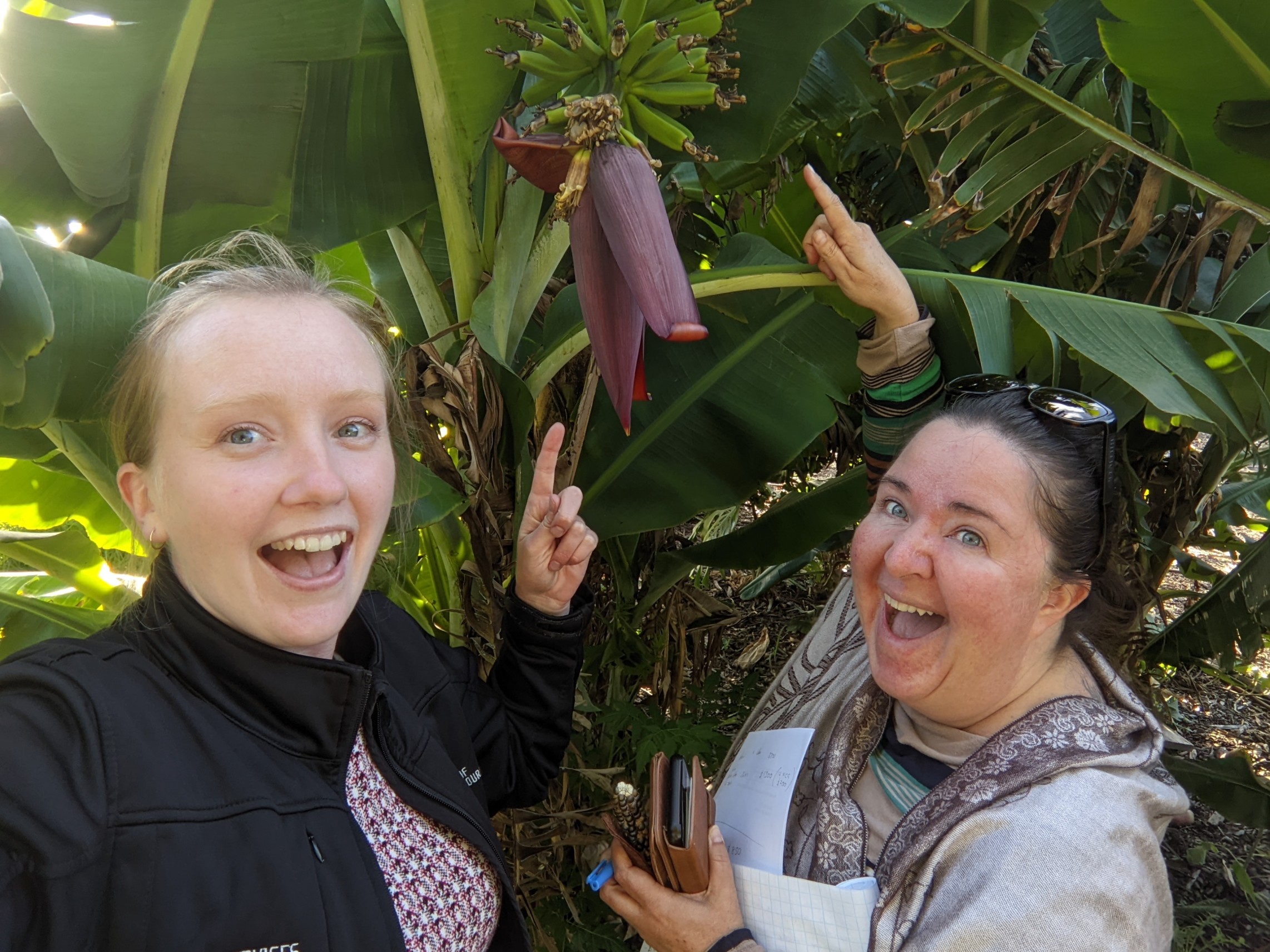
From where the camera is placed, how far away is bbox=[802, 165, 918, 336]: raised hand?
121cm

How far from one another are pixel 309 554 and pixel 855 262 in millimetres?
804

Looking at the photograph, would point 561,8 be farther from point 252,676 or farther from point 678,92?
point 252,676

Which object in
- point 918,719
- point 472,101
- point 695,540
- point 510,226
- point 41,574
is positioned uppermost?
point 472,101

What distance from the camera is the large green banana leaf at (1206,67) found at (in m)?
1.24

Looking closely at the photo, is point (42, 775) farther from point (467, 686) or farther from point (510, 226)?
point (510, 226)

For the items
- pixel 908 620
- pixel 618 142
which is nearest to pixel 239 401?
pixel 618 142

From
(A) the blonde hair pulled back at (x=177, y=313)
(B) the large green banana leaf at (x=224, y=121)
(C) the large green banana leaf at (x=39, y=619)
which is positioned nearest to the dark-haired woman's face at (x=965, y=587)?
(A) the blonde hair pulled back at (x=177, y=313)

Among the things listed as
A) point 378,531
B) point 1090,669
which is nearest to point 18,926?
point 378,531

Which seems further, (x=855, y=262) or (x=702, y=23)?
(x=855, y=262)

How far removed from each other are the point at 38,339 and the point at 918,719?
1.05m

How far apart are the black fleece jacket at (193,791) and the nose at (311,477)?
136mm

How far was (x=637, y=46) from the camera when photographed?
105 centimetres

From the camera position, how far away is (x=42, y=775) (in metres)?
0.66

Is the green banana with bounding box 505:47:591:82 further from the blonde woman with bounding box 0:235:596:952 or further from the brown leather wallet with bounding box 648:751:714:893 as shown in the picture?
the brown leather wallet with bounding box 648:751:714:893
